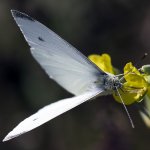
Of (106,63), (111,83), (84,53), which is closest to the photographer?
(111,83)

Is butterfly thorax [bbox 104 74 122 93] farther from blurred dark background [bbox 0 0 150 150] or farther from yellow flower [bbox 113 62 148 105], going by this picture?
blurred dark background [bbox 0 0 150 150]

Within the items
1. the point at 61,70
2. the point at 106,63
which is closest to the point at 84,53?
the point at 106,63

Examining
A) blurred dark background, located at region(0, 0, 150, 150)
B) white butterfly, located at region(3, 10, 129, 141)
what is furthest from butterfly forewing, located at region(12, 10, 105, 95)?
blurred dark background, located at region(0, 0, 150, 150)

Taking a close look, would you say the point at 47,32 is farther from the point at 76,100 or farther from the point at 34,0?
the point at 34,0

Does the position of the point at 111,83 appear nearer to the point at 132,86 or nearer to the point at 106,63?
the point at 132,86

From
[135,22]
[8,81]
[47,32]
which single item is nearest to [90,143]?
[8,81]
